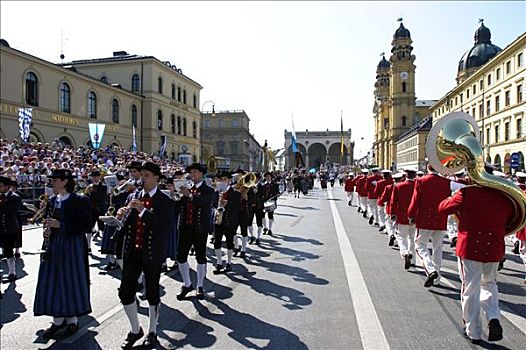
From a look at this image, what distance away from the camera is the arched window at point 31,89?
2962 cm

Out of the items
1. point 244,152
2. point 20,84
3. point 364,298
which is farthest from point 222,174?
point 244,152

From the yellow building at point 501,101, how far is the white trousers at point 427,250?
32.0m

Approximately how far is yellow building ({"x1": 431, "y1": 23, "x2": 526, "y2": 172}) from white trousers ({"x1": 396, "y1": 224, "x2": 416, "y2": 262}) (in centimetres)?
3070

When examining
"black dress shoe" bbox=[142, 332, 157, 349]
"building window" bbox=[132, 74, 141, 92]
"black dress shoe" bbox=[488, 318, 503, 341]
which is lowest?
"black dress shoe" bbox=[142, 332, 157, 349]

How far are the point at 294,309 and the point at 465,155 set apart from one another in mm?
3066

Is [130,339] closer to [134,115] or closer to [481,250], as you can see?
[481,250]

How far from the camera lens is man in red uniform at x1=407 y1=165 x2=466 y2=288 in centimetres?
755

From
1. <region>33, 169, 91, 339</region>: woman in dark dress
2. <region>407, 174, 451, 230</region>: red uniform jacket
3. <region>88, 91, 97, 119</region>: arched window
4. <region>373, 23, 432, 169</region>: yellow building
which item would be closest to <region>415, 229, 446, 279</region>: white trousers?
<region>407, 174, 451, 230</region>: red uniform jacket

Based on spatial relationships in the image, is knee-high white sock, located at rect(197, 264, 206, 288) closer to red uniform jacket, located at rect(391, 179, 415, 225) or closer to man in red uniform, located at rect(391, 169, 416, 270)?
man in red uniform, located at rect(391, 169, 416, 270)

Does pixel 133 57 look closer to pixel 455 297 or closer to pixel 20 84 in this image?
pixel 20 84

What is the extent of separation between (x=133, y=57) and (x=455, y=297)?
157 feet

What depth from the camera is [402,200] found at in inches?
367

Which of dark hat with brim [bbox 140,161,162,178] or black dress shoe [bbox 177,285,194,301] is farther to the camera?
black dress shoe [bbox 177,285,194,301]

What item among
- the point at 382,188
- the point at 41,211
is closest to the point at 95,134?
the point at 382,188
